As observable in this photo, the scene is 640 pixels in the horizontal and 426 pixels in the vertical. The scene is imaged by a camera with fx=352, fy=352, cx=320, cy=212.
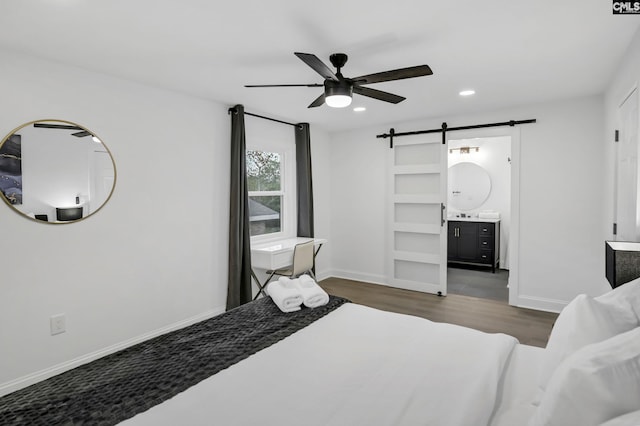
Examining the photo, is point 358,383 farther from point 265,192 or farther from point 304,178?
point 304,178

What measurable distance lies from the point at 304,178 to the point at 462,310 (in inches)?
103

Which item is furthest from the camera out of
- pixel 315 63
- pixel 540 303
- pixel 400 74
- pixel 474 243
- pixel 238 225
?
pixel 474 243

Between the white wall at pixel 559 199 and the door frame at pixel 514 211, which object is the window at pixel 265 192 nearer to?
the white wall at pixel 559 199

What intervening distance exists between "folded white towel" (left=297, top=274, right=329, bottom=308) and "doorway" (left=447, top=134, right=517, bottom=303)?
12.1ft

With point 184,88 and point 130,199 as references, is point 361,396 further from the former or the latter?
point 184,88

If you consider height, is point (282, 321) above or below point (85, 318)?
above

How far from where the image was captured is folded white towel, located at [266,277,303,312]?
2287 millimetres

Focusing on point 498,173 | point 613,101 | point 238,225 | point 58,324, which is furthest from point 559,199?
point 58,324

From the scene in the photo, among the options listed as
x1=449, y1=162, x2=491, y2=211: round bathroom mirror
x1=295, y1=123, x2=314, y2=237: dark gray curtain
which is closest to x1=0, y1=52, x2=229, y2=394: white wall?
x1=295, y1=123, x2=314, y2=237: dark gray curtain

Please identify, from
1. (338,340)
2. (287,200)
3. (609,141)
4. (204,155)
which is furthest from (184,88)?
(609,141)

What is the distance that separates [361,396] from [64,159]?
2.75 meters

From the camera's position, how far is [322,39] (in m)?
2.29

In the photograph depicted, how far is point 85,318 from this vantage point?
2824mm

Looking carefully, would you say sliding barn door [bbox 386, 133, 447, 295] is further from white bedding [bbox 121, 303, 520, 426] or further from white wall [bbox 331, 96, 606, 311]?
white bedding [bbox 121, 303, 520, 426]
